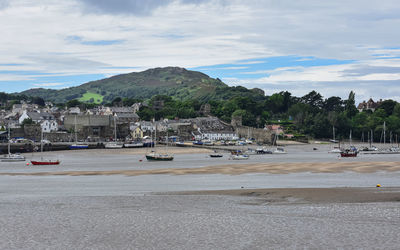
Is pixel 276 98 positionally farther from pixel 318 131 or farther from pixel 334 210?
pixel 334 210

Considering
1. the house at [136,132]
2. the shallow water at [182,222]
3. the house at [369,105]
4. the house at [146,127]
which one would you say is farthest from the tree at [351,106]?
the shallow water at [182,222]

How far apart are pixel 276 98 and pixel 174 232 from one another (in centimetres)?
15056

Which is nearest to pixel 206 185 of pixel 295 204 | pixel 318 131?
pixel 295 204

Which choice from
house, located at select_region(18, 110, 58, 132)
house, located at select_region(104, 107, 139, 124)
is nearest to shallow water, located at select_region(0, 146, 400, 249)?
house, located at select_region(18, 110, 58, 132)

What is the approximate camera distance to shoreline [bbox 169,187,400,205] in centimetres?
2623

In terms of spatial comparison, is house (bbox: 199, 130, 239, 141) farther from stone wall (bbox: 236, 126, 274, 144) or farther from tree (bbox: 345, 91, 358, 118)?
tree (bbox: 345, 91, 358, 118)

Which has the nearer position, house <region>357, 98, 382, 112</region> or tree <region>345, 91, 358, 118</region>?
tree <region>345, 91, 358, 118</region>

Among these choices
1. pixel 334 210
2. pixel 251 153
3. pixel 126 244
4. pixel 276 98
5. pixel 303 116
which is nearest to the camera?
pixel 126 244

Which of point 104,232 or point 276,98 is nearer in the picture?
point 104,232

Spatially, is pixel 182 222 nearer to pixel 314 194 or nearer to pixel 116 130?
pixel 314 194

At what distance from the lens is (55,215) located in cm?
2403

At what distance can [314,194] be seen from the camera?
28.5 meters

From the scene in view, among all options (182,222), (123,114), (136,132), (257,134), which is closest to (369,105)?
(257,134)

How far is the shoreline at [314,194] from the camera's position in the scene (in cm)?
2623
